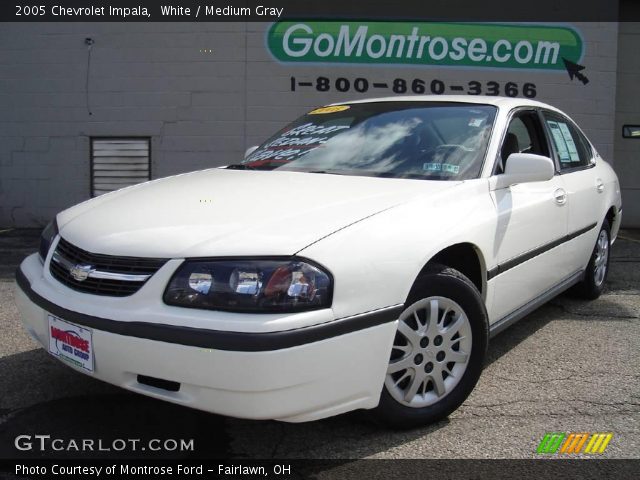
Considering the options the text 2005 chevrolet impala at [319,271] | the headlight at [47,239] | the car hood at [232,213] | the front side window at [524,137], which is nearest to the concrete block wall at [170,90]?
the front side window at [524,137]

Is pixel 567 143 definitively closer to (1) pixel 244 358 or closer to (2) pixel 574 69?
(1) pixel 244 358

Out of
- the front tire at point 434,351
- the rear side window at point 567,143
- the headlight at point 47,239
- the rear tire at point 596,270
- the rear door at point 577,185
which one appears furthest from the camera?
the rear tire at point 596,270

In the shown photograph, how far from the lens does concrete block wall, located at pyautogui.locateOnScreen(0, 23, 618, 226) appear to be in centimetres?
862

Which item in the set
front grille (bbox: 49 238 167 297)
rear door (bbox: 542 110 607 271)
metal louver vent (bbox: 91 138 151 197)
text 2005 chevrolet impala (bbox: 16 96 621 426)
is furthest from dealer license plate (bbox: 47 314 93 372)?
metal louver vent (bbox: 91 138 151 197)

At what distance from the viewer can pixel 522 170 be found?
10.3 ft

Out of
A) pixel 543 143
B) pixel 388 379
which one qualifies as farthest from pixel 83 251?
pixel 543 143

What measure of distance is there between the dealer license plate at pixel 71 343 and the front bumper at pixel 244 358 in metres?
0.04

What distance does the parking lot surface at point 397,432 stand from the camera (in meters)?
2.58

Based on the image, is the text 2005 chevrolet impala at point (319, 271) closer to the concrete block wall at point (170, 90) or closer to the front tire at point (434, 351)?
the front tire at point (434, 351)

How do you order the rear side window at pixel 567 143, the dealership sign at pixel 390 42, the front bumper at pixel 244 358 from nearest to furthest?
1. the front bumper at pixel 244 358
2. the rear side window at pixel 567 143
3. the dealership sign at pixel 390 42

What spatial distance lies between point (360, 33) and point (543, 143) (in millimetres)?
5114

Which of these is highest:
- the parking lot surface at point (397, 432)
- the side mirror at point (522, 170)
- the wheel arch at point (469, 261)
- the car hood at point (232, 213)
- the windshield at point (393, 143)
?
the windshield at point (393, 143)

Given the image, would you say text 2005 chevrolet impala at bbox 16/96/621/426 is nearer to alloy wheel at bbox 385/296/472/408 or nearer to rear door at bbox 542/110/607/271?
A: alloy wheel at bbox 385/296/472/408

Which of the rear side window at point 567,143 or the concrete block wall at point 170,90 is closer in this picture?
the rear side window at point 567,143
